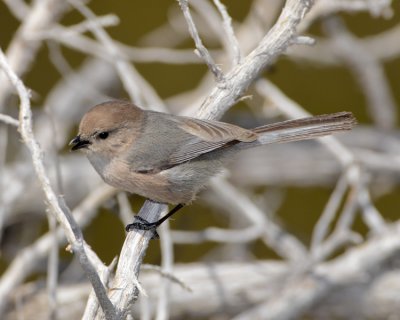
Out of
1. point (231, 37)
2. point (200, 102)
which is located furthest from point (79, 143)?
point (200, 102)

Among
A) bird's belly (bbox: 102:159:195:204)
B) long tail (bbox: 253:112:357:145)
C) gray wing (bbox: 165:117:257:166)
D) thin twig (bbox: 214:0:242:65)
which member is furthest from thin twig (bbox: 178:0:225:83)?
bird's belly (bbox: 102:159:195:204)

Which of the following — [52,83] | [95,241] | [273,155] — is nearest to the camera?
[273,155]

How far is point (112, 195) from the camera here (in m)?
5.54

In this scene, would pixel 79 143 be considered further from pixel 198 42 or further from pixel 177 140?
pixel 198 42

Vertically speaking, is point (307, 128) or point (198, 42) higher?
point (198, 42)

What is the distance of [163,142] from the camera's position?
4.51 m

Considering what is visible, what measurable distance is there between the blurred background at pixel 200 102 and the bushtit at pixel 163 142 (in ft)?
2.71

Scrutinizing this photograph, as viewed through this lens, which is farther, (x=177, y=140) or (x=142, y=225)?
(x=177, y=140)

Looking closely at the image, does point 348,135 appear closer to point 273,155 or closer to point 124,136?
point 273,155

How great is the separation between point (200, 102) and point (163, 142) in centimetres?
127

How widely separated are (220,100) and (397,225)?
1999 mm

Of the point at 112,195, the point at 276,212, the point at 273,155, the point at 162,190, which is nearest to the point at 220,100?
the point at 162,190

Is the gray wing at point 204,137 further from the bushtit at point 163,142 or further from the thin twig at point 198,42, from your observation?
the thin twig at point 198,42

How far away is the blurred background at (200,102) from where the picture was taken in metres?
6.21
